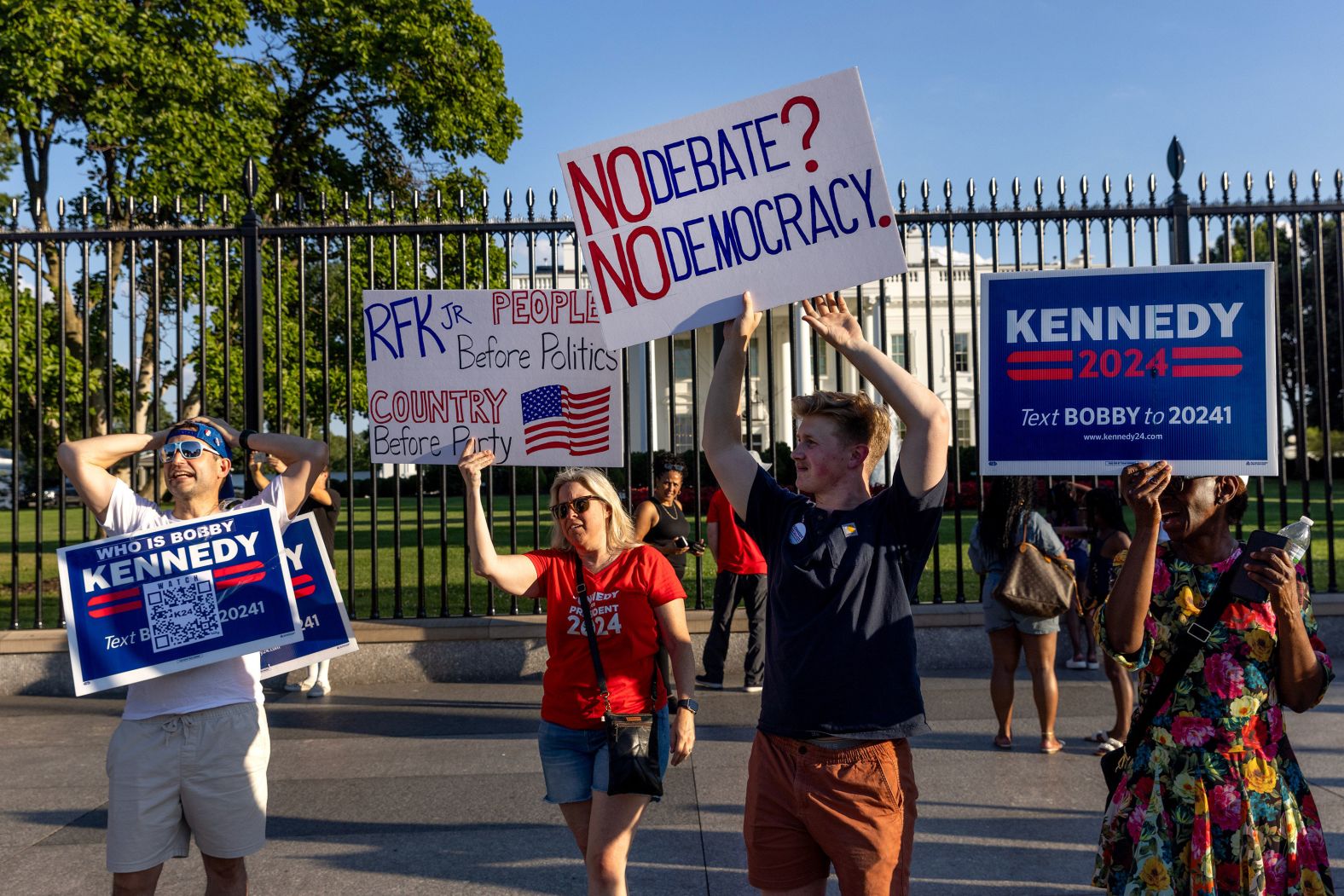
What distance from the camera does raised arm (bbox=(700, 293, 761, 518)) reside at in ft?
10.4

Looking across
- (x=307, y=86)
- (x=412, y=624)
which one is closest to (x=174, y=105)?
(x=307, y=86)

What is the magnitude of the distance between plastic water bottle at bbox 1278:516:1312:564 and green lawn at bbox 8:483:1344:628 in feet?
15.9

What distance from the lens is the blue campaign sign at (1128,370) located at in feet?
11.5

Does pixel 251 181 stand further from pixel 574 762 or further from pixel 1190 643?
pixel 1190 643

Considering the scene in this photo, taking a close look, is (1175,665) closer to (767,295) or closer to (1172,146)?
(767,295)

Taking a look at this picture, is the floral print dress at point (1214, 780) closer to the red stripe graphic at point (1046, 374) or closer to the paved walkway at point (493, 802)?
the red stripe graphic at point (1046, 374)

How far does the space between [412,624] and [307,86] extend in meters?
14.1

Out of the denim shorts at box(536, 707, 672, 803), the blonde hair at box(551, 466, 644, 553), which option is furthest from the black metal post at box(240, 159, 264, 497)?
the denim shorts at box(536, 707, 672, 803)

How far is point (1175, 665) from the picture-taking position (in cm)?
299

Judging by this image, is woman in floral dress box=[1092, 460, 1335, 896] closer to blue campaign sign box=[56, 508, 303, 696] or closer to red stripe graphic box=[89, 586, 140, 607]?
A: blue campaign sign box=[56, 508, 303, 696]

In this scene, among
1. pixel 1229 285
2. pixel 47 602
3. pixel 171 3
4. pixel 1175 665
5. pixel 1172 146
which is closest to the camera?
pixel 1175 665

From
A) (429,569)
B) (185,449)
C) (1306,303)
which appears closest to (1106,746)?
(185,449)

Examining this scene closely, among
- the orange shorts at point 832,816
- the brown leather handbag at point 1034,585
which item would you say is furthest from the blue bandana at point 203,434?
the brown leather handbag at point 1034,585

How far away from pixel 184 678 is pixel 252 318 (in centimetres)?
544
